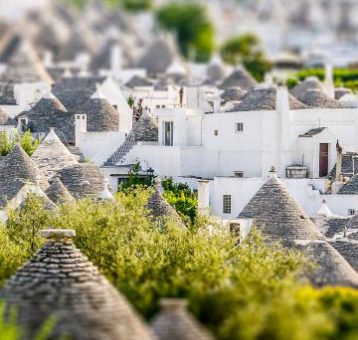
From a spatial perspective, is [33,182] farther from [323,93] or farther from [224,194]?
[323,93]

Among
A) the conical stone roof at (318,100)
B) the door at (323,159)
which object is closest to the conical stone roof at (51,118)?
the conical stone roof at (318,100)

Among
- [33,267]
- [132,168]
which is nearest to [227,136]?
[132,168]

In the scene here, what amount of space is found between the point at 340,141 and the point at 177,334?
1728 inches

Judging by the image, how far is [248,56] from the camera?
15825cm

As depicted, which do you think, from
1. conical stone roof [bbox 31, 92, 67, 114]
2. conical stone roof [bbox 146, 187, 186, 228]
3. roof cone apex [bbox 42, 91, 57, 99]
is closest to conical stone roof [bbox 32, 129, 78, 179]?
conical stone roof [bbox 146, 187, 186, 228]

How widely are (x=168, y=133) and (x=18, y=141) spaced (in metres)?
6.21

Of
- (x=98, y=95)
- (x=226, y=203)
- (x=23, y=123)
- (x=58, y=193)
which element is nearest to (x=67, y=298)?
(x=58, y=193)

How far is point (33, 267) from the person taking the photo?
4831 cm

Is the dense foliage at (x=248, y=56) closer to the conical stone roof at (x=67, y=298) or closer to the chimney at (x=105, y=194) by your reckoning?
the chimney at (x=105, y=194)

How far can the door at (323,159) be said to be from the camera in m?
81.8

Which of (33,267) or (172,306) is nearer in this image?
(172,306)

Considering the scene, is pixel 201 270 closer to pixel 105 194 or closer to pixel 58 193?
pixel 105 194

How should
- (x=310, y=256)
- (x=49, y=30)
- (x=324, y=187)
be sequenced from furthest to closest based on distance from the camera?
(x=49, y=30)
(x=324, y=187)
(x=310, y=256)

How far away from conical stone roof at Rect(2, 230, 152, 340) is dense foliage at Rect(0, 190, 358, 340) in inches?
49.0
